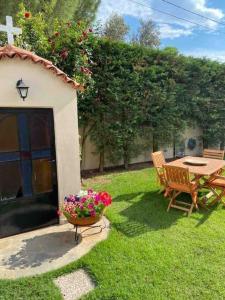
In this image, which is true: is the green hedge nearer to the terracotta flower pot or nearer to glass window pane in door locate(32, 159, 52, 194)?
glass window pane in door locate(32, 159, 52, 194)

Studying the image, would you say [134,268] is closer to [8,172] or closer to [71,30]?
[8,172]

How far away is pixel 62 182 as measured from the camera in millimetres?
4781

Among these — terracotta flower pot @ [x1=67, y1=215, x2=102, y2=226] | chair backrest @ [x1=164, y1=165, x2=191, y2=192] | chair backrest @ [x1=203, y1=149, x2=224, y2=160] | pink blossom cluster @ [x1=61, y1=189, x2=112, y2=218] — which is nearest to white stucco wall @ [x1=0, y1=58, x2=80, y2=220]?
pink blossom cluster @ [x1=61, y1=189, x2=112, y2=218]

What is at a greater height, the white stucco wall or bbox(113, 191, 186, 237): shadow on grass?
the white stucco wall

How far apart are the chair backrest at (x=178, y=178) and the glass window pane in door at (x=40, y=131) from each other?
8.35 feet

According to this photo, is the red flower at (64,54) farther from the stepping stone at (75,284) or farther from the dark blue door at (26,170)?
the stepping stone at (75,284)

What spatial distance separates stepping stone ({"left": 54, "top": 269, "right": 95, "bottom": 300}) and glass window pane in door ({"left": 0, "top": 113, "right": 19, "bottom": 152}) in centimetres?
222

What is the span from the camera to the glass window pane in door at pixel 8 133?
420 cm

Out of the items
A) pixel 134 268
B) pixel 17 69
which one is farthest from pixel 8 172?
pixel 134 268

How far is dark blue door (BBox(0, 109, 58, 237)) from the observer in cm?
428

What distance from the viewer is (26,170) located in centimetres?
448

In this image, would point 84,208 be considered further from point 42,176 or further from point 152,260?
point 152,260

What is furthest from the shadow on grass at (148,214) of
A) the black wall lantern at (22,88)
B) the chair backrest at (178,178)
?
the black wall lantern at (22,88)

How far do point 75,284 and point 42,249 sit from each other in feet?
3.20
